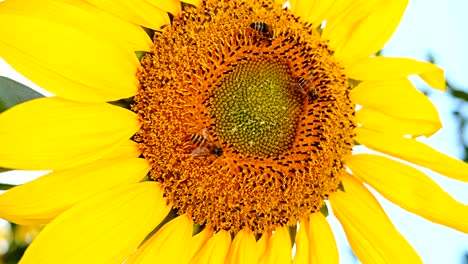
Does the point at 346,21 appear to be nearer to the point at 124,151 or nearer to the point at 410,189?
the point at 410,189

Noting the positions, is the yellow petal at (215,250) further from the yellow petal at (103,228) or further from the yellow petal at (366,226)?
the yellow petal at (366,226)

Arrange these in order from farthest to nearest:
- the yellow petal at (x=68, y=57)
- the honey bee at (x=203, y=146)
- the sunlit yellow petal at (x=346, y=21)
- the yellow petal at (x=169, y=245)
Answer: the sunlit yellow petal at (x=346, y=21) → the yellow petal at (x=169, y=245) → the honey bee at (x=203, y=146) → the yellow petal at (x=68, y=57)

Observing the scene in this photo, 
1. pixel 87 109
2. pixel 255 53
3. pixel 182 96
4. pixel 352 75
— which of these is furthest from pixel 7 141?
pixel 352 75

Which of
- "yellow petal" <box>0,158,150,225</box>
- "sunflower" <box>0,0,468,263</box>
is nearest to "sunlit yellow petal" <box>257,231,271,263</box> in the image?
"sunflower" <box>0,0,468,263</box>

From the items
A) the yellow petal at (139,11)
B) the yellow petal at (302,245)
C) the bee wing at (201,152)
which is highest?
the yellow petal at (139,11)

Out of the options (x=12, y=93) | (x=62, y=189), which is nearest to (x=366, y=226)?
(x=62, y=189)

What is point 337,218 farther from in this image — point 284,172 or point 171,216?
point 171,216

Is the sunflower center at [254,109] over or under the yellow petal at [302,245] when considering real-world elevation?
over

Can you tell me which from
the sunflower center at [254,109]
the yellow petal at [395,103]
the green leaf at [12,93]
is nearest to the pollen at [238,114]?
the sunflower center at [254,109]
